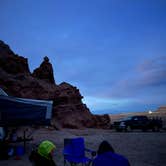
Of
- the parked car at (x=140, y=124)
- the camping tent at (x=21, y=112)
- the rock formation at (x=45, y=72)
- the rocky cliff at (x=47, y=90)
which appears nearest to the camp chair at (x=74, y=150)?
the camping tent at (x=21, y=112)

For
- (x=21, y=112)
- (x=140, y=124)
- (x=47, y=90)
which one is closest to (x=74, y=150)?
(x=21, y=112)

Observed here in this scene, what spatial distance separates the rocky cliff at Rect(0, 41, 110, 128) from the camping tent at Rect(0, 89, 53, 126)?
58.7ft

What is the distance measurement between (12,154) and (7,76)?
23644 millimetres

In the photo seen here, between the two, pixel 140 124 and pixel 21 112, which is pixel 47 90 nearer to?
pixel 140 124

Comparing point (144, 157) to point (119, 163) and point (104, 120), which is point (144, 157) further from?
point (104, 120)

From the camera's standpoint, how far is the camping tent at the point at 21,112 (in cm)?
1220

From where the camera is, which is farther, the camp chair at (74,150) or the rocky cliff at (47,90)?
the rocky cliff at (47,90)

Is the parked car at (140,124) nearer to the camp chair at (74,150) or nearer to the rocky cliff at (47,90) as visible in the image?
the rocky cliff at (47,90)

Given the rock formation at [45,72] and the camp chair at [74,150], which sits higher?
the rock formation at [45,72]

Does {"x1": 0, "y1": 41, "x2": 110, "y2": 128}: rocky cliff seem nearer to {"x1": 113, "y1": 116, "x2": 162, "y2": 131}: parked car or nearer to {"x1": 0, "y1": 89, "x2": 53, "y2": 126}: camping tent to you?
{"x1": 113, "y1": 116, "x2": 162, "y2": 131}: parked car

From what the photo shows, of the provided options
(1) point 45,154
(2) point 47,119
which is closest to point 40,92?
(2) point 47,119

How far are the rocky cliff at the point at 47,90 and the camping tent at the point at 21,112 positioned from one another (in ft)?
58.7

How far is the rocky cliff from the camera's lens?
34.1 m

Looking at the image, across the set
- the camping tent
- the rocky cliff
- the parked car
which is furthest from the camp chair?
the rocky cliff
